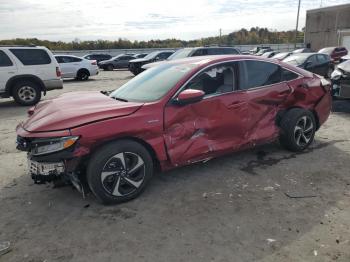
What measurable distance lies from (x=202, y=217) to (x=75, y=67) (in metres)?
17.5

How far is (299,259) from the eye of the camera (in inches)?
115

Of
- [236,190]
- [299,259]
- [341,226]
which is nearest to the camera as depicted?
[299,259]

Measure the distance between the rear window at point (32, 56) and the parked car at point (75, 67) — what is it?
8.44m

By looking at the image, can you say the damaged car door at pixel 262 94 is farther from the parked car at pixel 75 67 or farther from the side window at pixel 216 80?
the parked car at pixel 75 67

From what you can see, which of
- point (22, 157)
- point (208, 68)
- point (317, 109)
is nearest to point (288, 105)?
point (317, 109)

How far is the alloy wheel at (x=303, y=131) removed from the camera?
17.8 feet

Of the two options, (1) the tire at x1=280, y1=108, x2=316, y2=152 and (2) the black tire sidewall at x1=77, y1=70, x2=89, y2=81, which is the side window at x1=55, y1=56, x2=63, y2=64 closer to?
(2) the black tire sidewall at x1=77, y1=70, x2=89, y2=81

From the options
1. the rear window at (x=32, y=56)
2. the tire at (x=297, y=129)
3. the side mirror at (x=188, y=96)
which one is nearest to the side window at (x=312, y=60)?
the tire at (x=297, y=129)

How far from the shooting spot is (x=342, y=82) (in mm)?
7969

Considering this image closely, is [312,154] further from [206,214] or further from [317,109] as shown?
[206,214]

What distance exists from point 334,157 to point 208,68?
2416 mm

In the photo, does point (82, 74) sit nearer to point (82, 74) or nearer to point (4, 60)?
point (82, 74)

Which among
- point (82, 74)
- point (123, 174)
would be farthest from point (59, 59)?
point (123, 174)

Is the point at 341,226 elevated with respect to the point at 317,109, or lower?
lower
